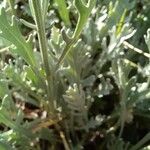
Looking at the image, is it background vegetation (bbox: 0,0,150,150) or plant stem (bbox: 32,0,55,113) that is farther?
background vegetation (bbox: 0,0,150,150)

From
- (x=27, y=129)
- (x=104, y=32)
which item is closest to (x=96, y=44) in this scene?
(x=104, y=32)

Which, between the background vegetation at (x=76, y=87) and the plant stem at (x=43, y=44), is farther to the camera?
the background vegetation at (x=76, y=87)

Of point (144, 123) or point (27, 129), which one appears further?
point (144, 123)

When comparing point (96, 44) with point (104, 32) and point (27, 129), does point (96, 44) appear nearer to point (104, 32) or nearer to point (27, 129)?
point (104, 32)

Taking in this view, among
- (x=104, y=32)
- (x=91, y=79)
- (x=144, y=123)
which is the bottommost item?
(x=144, y=123)

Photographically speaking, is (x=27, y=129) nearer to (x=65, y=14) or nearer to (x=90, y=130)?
(x=90, y=130)

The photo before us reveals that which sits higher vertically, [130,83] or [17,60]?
[17,60]
